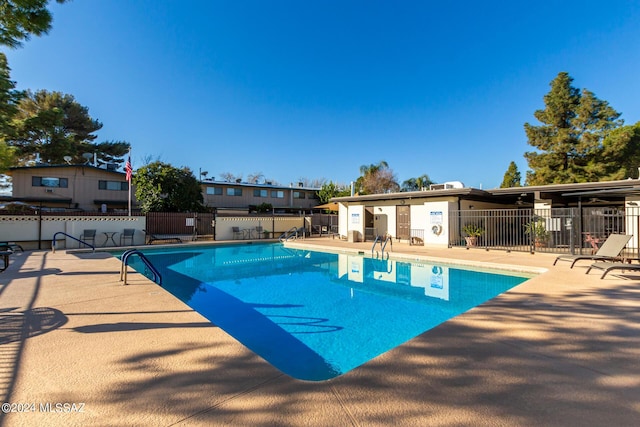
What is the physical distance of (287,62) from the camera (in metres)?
18.1

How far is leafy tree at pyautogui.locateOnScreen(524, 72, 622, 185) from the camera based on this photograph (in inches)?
917

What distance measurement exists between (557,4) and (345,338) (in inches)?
623

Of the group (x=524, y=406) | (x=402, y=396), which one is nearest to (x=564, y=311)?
(x=524, y=406)

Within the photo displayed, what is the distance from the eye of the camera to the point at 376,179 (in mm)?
38906

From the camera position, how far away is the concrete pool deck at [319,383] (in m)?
2.08

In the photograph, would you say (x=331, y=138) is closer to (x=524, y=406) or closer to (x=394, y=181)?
(x=394, y=181)

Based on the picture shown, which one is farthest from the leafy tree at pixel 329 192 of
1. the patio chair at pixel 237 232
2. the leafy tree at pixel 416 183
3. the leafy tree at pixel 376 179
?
the patio chair at pixel 237 232

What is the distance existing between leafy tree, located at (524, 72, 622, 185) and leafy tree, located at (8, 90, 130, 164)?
40318mm

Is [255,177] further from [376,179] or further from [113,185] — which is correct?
[113,185]

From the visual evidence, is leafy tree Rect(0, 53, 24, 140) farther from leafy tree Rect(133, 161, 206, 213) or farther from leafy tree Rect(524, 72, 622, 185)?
leafy tree Rect(524, 72, 622, 185)

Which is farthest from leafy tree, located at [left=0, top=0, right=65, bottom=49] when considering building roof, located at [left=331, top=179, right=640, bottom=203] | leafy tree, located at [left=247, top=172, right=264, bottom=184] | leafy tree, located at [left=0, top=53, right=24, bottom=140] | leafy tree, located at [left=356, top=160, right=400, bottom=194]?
leafy tree, located at [left=247, top=172, right=264, bottom=184]

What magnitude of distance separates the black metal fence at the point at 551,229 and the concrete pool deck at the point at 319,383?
32.3 feet

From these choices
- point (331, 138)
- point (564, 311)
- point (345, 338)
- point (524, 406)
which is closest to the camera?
point (524, 406)

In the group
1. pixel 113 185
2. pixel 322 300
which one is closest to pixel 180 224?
pixel 113 185
